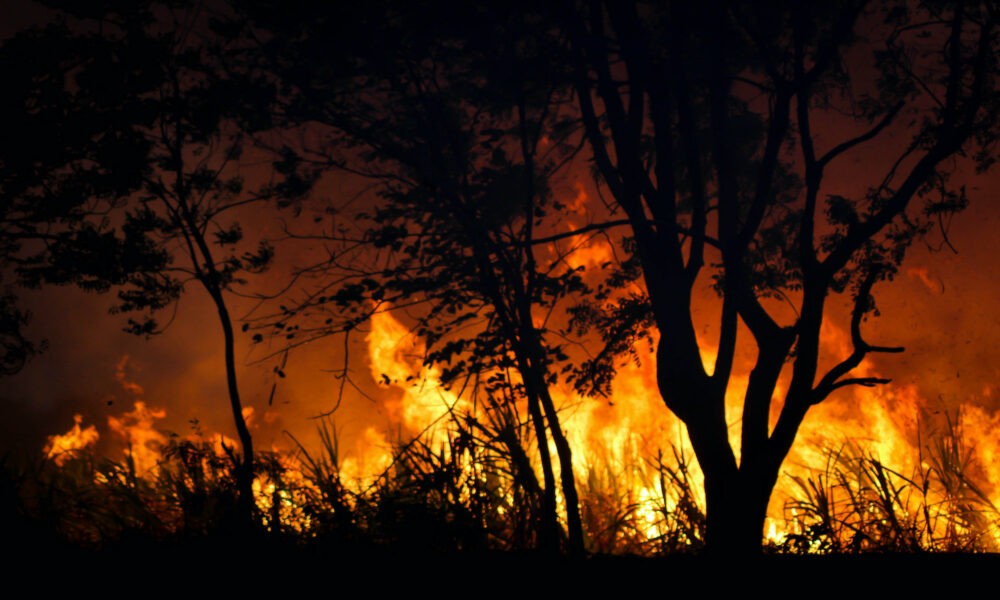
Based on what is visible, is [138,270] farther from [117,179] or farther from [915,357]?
[915,357]

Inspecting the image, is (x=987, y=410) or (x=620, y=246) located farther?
(x=987, y=410)

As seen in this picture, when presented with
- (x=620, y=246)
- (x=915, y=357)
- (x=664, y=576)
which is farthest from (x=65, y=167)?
(x=915, y=357)

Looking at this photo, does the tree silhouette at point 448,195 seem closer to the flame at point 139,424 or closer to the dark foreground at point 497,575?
the dark foreground at point 497,575

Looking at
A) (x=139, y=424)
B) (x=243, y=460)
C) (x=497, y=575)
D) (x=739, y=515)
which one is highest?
(x=139, y=424)

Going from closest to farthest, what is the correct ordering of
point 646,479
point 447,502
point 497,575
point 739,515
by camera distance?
point 497,575 → point 447,502 → point 739,515 → point 646,479


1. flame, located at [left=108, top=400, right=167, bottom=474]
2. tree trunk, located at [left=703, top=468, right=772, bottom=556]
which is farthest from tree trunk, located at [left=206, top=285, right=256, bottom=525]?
flame, located at [left=108, top=400, right=167, bottom=474]

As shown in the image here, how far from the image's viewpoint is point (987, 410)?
13.3 meters

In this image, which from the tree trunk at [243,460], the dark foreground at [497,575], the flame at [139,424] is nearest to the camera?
the dark foreground at [497,575]

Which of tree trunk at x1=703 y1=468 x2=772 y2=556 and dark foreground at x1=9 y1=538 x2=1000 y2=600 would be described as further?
tree trunk at x1=703 y1=468 x2=772 y2=556

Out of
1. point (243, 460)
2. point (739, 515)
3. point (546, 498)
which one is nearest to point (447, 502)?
point (546, 498)

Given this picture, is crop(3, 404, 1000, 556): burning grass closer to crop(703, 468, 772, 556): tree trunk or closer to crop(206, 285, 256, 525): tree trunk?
crop(206, 285, 256, 525): tree trunk

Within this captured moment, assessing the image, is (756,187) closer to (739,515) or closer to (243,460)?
(739,515)

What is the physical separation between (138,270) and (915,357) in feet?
45.6

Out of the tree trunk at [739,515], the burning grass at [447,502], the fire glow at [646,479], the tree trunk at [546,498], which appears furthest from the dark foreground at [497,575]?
the tree trunk at [739,515]
